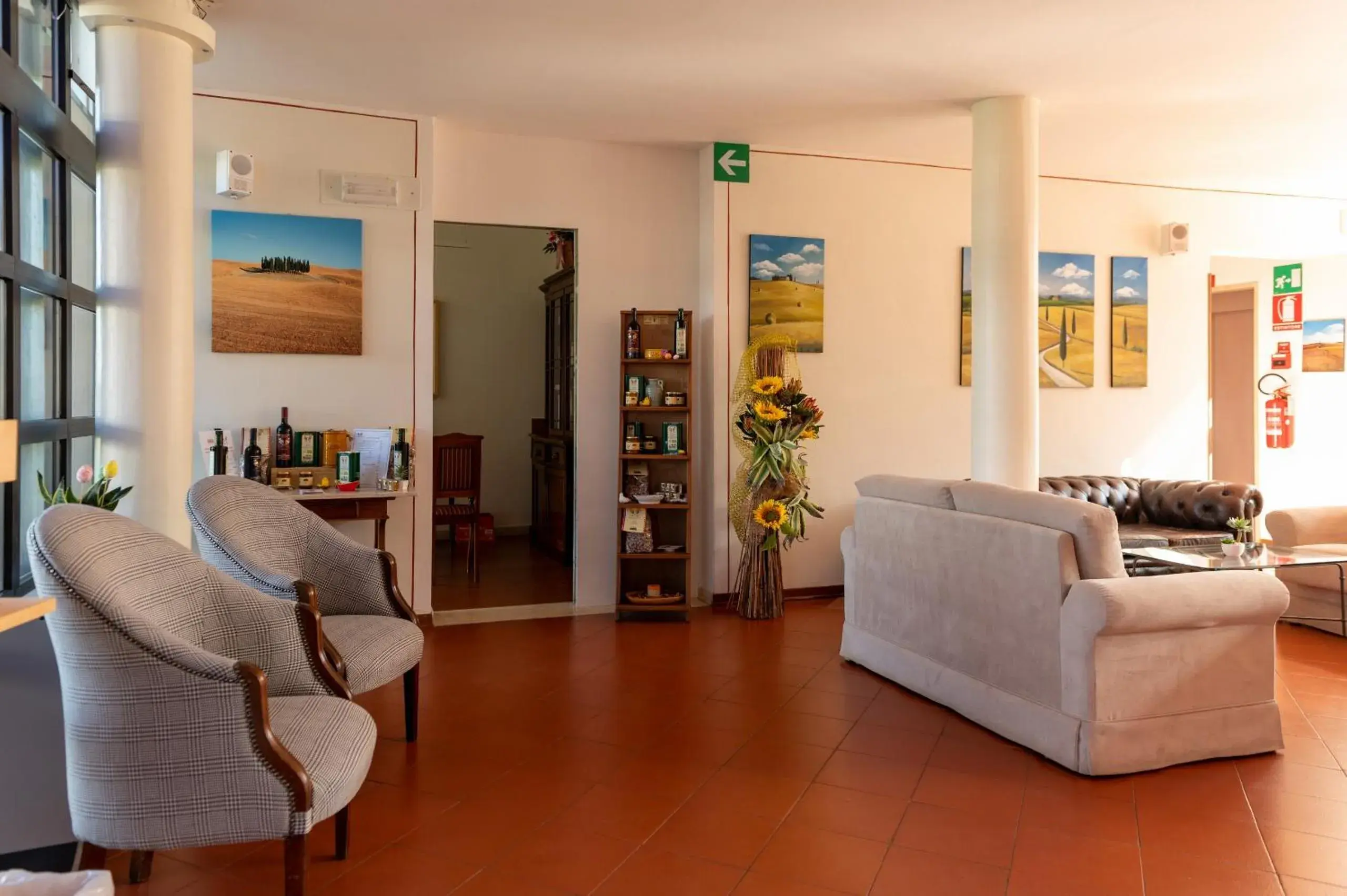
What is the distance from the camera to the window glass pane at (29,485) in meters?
3.23

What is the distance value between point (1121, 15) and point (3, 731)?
199 inches

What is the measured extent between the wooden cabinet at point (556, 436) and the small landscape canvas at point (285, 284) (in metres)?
1.92

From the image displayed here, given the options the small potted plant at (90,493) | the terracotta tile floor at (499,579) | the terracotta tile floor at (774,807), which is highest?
the small potted plant at (90,493)

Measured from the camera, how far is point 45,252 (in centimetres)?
357

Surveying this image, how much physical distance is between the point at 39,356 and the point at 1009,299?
4869 millimetres

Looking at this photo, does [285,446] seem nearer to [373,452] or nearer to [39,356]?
[373,452]

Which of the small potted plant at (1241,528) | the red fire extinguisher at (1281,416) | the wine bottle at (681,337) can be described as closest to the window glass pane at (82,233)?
the wine bottle at (681,337)

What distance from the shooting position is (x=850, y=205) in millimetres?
7188

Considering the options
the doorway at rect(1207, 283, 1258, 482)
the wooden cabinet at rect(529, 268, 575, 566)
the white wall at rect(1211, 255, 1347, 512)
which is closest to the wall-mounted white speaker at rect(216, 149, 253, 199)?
the wooden cabinet at rect(529, 268, 575, 566)

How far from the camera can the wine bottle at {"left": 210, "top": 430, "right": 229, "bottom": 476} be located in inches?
220

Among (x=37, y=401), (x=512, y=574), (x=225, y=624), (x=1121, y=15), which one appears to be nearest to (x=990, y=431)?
(x=1121, y=15)

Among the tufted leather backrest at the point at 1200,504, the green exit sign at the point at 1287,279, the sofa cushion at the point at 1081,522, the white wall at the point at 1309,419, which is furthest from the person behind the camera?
the white wall at the point at 1309,419

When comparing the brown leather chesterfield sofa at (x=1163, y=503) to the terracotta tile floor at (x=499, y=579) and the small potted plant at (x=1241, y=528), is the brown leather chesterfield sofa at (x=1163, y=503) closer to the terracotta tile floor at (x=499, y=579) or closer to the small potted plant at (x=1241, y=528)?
the small potted plant at (x=1241, y=528)

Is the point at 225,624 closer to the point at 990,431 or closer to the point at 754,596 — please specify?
the point at 754,596
